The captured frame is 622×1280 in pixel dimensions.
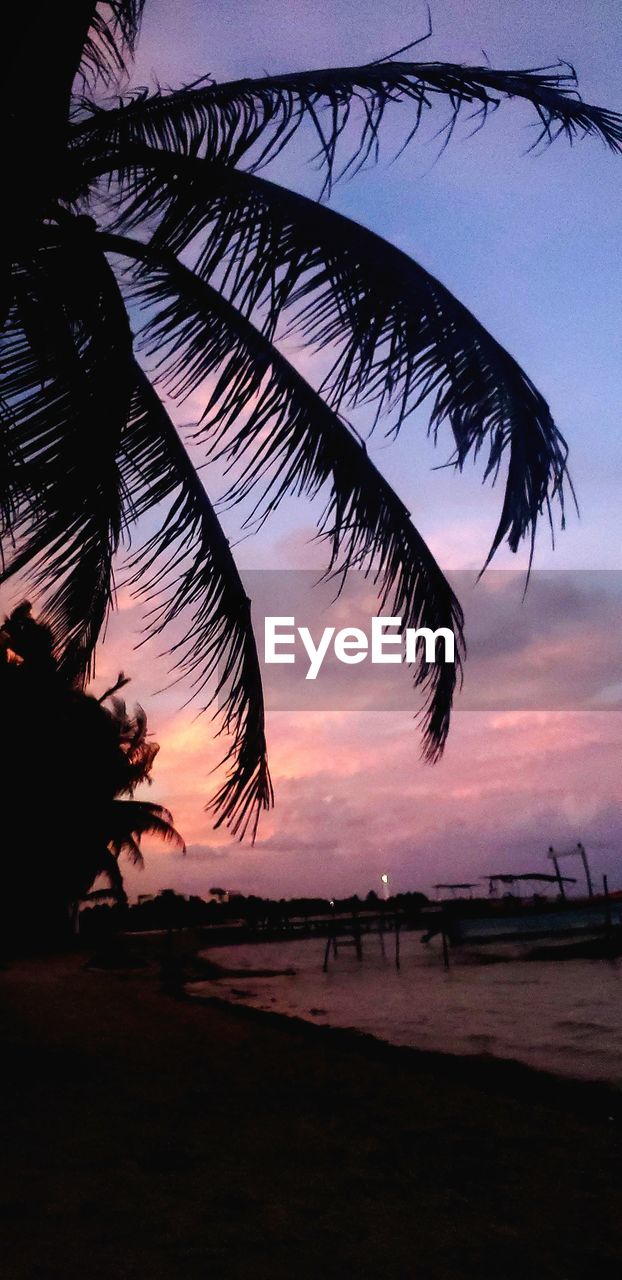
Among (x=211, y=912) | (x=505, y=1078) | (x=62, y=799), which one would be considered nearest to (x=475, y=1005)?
(x=62, y=799)

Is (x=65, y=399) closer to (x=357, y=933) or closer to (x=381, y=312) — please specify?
(x=381, y=312)

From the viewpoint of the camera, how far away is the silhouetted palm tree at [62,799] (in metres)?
19.5

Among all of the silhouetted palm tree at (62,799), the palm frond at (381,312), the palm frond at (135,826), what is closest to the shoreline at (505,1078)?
the palm frond at (381,312)

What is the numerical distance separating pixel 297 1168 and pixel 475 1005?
17.4 metres

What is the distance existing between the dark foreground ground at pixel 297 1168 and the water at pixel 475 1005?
4.59m

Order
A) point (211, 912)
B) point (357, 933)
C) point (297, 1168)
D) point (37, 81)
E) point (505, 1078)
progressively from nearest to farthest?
point (37, 81)
point (297, 1168)
point (505, 1078)
point (357, 933)
point (211, 912)

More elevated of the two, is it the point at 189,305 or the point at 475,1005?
the point at 189,305

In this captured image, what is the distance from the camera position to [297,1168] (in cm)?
493

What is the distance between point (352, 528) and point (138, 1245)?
311cm

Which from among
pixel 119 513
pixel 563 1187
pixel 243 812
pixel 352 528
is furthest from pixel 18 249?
pixel 563 1187

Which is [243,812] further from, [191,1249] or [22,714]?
[22,714]

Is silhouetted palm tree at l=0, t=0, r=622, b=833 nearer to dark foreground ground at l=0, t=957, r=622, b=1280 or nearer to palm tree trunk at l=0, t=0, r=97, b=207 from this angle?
palm tree trunk at l=0, t=0, r=97, b=207

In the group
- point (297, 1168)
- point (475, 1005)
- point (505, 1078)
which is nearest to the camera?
point (297, 1168)

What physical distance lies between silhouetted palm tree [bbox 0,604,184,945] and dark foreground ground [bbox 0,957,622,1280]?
9.79 metres
